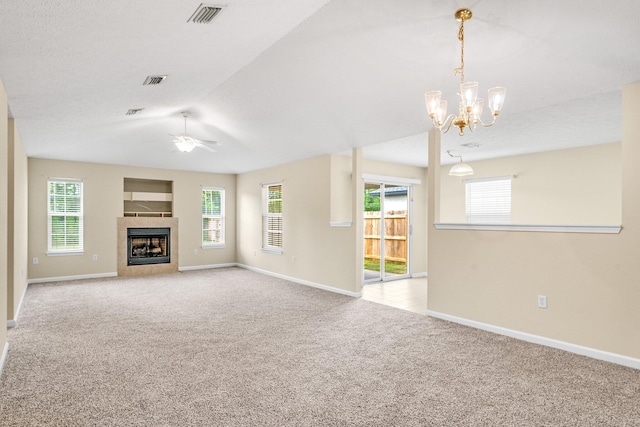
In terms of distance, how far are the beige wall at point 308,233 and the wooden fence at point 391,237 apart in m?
1.39

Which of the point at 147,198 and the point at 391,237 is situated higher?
the point at 147,198

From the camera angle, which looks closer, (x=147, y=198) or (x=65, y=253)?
(x=65, y=253)

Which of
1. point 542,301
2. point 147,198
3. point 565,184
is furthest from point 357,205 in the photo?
point 147,198

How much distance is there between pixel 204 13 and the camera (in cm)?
210

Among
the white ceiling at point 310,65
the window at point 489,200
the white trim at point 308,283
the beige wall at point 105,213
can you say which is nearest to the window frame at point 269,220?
the white trim at point 308,283

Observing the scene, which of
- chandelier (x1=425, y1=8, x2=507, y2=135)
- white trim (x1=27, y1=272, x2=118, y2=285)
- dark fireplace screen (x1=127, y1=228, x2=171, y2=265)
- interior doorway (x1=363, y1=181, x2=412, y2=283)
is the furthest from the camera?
dark fireplace screen (x1=127, y1=228, x2=171, y2=265)

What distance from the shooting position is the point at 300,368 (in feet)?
10.1

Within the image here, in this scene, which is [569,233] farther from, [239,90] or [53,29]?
[53,29]

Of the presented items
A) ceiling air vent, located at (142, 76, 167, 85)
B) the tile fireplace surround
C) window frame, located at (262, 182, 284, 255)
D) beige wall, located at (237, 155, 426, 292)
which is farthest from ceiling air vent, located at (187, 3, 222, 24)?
the tile fireplace surround

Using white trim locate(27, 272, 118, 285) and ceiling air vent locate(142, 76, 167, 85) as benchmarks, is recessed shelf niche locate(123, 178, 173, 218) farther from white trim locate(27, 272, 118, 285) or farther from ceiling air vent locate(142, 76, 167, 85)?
ceiling air vent locate(142, 76, 167, 85)

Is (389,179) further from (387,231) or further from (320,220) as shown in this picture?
(320,220)

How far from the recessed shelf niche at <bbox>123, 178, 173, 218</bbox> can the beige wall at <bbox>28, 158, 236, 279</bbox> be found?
277 mm

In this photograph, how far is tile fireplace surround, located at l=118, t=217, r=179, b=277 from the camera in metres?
7.89

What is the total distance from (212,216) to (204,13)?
7.50 m
